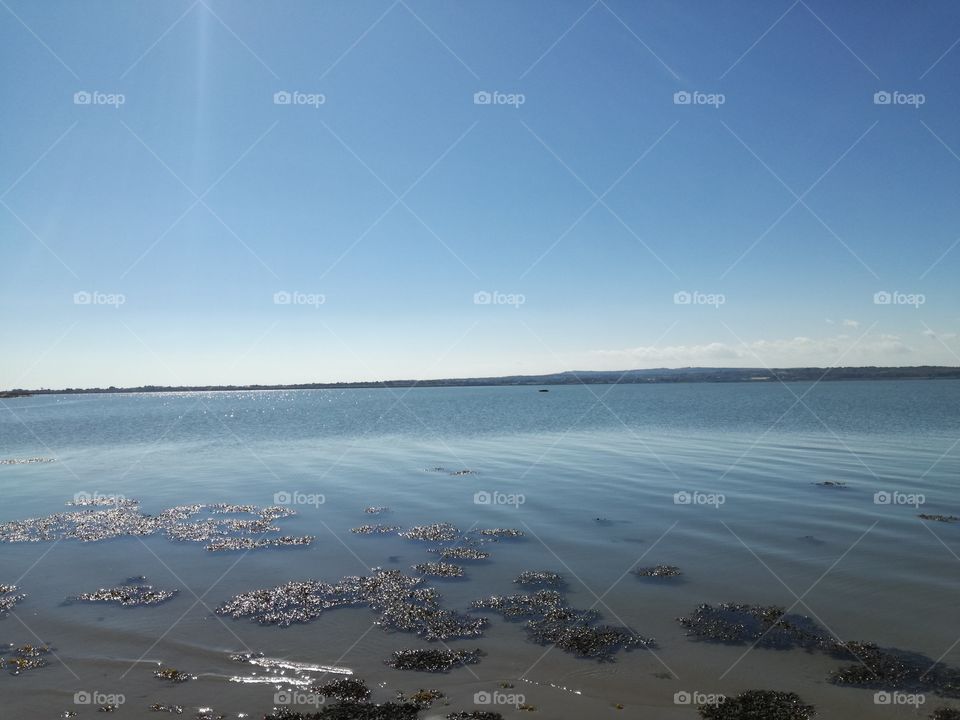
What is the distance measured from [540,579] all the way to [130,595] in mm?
9565

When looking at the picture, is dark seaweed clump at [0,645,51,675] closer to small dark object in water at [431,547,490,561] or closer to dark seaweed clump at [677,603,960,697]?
small dark object in water at [431,547,490,561]

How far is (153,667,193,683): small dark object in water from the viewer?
384 inches

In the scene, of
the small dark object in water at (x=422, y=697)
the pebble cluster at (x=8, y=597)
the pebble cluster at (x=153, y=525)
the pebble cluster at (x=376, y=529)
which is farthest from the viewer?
the pebble cluster at (x=376, y=529)

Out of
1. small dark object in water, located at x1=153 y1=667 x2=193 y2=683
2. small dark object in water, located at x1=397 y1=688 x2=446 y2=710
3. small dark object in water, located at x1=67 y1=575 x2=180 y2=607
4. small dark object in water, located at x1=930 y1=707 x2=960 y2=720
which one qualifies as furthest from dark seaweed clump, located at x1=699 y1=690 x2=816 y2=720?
small dark object in water, located at x1=67 y1=575 x2=180 y2=607

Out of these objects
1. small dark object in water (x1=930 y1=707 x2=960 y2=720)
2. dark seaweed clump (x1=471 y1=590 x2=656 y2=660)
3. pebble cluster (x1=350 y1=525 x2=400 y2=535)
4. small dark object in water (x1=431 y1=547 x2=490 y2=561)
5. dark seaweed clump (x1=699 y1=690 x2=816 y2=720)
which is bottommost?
small dark object in water (x1=930 y1=707 x2=960 y2=720)

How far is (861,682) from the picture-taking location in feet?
30.9

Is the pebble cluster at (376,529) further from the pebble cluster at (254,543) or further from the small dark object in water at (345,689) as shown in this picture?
the small dark object in water at (345,689)

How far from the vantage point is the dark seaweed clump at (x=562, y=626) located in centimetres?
1077

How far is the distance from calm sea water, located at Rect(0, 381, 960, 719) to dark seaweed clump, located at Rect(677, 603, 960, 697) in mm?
329

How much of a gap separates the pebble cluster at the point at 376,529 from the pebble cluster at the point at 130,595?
233 inches

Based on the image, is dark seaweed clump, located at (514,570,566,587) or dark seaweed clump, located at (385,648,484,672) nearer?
dark seaweed clump, located at (385,648,484,672)

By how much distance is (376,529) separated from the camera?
62.1ft

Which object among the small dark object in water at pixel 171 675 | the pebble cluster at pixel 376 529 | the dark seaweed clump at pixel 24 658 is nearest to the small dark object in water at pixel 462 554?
the pebble cluster at pixel 376 529

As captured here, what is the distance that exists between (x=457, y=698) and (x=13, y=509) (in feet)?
74.6
